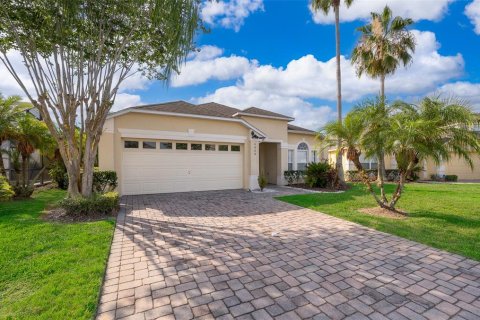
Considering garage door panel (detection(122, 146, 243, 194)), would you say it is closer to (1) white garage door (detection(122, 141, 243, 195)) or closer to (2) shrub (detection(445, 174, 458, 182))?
(1) white garage door (detection(122, 141, 243, 195))

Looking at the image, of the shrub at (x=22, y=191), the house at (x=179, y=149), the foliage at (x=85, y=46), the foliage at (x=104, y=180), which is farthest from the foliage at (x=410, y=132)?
the shrub at (x=22, y=191)

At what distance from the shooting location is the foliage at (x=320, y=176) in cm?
1495

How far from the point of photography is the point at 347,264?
4.32 meters

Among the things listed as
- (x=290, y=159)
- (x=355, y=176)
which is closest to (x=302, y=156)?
(x=290, y=159)

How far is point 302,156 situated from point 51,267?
1650cm

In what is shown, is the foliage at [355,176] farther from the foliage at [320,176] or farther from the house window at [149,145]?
the house window at [149,145]

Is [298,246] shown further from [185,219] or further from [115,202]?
[115,202]

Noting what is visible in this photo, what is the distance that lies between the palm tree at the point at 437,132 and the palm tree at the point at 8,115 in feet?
49.4

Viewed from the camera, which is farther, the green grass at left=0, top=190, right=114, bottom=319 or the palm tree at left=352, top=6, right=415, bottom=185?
the palm tree at left=352, top=6, right=415, bottom=185

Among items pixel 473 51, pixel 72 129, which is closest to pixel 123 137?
pixel 72 129

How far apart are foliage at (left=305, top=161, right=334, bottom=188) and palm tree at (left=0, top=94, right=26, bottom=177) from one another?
→ 15.6 meters

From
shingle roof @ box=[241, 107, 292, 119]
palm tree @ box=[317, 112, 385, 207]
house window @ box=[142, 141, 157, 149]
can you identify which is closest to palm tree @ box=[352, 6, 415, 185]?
shingle roof @ box=[241, 107, 292, 119]

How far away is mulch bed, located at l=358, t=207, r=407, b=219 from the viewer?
7715mm

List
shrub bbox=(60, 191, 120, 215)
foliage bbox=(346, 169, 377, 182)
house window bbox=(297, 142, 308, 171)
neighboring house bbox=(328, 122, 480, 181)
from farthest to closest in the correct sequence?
neighboring house bbox=(328, 122, 480, 181) < foliage bbox=(346, 169, 377, 182) < house window bbox=(297, 142, 308, 171) < shrub bbox=(60, 191, 120, 215)
